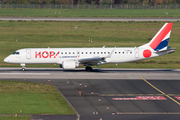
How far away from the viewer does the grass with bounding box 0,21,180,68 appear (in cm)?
6175

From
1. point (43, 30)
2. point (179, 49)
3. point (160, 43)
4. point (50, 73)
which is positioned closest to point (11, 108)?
point (50, 73)

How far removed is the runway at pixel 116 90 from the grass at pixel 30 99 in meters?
1.20

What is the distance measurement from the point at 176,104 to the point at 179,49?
4104cm

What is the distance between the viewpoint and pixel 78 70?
47938 mm

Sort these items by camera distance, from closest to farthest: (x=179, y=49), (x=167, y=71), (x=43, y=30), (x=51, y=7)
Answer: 1. (x=167, y=71)
2. (x=179, y=49)
3. (x=43, y=30)
4. (x=51, y=7)

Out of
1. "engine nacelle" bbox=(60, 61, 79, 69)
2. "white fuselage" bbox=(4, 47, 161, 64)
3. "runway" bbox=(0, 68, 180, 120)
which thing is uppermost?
"white fuselage" bbox=(4, 47, 161, 64)

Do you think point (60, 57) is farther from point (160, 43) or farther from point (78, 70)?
point (160, 43)

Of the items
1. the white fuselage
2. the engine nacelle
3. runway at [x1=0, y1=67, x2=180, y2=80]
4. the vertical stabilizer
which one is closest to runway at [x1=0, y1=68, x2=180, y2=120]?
runway at [x1=0, y1=67, x2=180, y2=80]

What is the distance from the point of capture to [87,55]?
151 ft

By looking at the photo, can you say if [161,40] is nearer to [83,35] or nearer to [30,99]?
[30,99]

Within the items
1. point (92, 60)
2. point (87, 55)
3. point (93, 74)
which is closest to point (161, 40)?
point (92, 60)

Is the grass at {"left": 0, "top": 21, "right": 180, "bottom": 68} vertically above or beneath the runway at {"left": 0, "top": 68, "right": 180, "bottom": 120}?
above

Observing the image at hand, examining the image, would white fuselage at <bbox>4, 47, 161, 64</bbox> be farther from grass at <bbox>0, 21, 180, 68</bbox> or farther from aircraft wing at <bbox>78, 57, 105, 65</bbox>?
grass at <bbox>0, 21, 180, 68</bbox>

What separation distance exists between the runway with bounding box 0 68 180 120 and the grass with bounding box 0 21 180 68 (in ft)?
26.5
